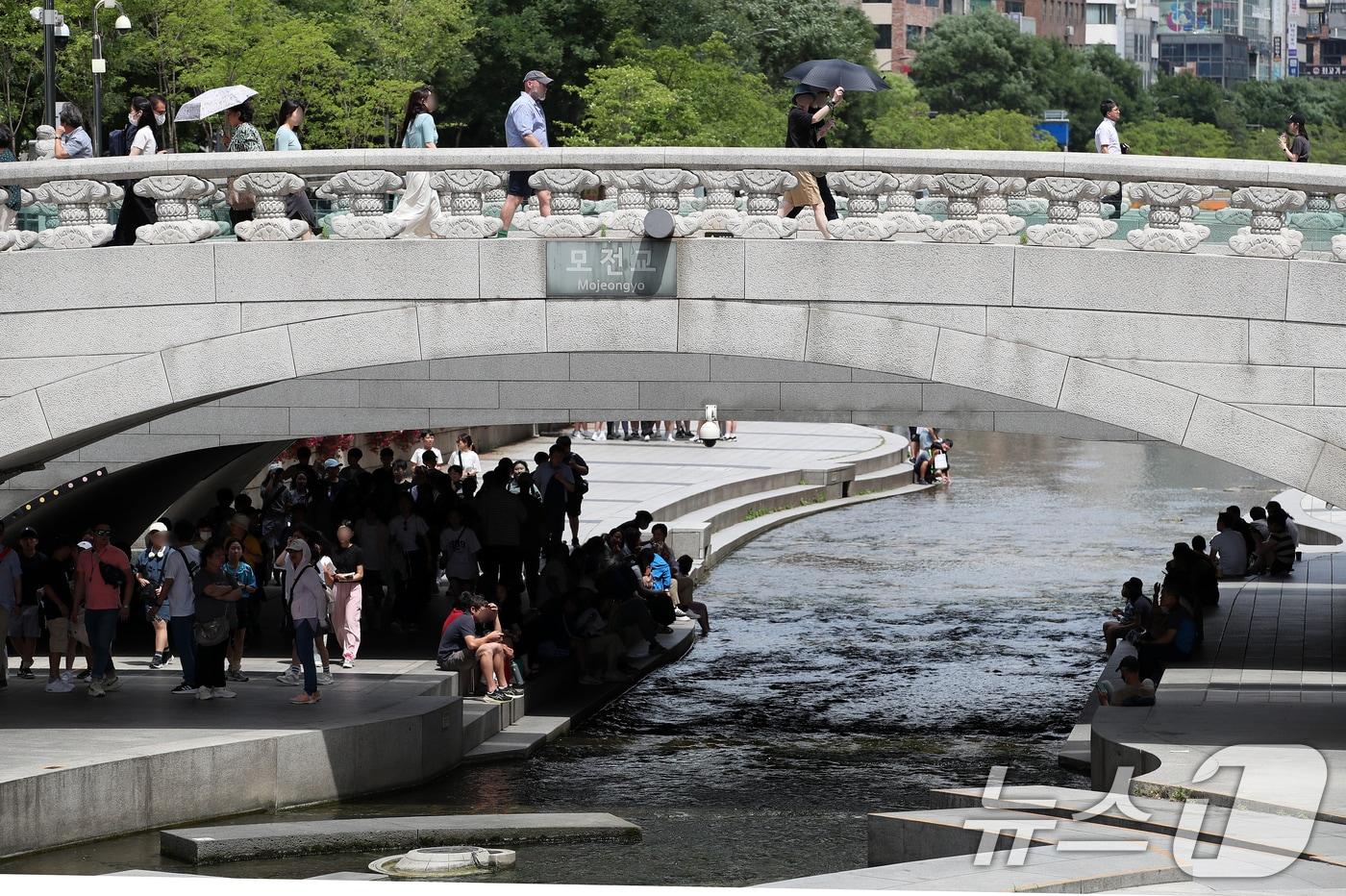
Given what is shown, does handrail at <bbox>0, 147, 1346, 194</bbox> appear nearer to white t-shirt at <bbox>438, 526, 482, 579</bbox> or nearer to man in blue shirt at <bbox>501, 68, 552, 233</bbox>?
man in blue shirt at <bbox>501, 68, 552, 233</bbox>

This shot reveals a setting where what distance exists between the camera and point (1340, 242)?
13562mm

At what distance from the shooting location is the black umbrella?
564 inches

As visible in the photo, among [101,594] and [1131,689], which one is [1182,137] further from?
[101,594]

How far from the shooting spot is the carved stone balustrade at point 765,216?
14203mm

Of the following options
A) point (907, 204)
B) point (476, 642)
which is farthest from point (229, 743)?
point (907, 204)

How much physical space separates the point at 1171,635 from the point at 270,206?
34.1 ft

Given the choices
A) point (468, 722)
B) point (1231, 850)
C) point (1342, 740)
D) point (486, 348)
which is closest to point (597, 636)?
point (468, 722)

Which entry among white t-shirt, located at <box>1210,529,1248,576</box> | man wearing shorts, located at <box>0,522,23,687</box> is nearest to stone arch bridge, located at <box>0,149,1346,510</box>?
man wearing shorts, located at <box>0,522,23,687</box>

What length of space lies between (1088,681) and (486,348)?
1072cm

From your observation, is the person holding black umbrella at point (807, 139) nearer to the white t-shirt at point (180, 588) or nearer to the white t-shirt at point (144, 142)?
the white t-shirt at point (144, 142)

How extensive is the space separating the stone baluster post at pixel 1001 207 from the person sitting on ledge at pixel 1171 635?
673 cm

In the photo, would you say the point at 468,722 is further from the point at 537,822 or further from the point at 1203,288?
the point at 1203,288

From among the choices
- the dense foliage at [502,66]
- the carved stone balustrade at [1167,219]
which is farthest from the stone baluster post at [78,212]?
the dense foliage at [502,66]

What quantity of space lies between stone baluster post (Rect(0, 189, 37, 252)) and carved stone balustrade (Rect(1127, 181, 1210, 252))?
8.42 metres
